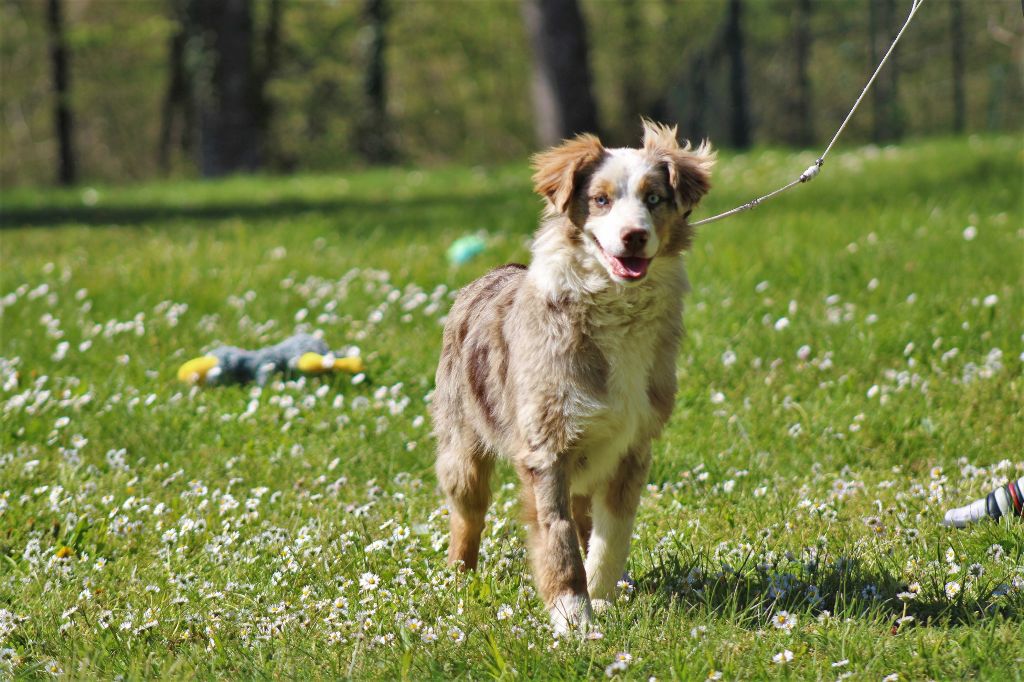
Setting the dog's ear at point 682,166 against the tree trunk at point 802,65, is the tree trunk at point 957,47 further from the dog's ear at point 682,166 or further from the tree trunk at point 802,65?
the dog's ear at point 682,166

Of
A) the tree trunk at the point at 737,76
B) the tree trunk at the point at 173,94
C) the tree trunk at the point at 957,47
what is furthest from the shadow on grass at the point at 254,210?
the tree trunk at the point at 173,94

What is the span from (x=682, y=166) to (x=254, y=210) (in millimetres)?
9600

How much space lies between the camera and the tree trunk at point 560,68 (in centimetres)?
1538

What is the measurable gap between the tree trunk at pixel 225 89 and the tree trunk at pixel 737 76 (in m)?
7.85

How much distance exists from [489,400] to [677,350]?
68 cm

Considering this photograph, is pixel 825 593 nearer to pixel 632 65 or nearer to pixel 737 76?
pixel 737 76

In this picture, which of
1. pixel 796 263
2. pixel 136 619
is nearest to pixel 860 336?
pixel 796 263

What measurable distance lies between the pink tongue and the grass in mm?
1046

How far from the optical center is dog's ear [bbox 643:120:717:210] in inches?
154

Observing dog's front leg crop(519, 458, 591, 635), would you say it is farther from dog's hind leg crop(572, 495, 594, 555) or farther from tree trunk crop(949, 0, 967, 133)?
tree trunk crop(949, 0, 967, 133)

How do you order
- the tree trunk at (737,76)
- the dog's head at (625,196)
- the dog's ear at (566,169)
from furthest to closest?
the tree trunk at (737,76) → the dog's ear at (566,169) → the dog's head at (625,196)

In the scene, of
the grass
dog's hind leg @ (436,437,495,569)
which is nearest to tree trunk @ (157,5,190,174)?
the grass

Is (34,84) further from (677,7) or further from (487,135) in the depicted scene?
(677,7)

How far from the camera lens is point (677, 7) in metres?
38.2
